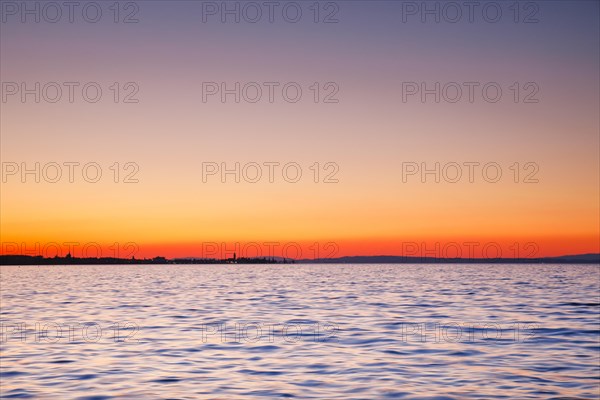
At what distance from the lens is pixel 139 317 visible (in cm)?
3341

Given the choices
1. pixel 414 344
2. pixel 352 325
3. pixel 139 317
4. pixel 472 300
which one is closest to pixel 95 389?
pixel 414 344

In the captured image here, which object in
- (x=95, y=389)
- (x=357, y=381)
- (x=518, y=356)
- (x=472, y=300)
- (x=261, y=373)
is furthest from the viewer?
(x=472, y=300)

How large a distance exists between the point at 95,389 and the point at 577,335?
19291 mm

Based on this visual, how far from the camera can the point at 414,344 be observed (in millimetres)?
23719

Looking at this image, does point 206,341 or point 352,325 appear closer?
point 206,341

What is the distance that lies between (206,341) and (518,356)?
10.9 m

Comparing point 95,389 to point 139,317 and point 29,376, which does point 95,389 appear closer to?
point 29,376

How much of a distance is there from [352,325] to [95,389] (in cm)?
1554

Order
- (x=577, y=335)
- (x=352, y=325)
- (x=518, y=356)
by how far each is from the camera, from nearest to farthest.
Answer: (x=518, y=356), (x=577, y=335), (x=352, y=325)

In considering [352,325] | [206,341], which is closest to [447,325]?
[352,325]

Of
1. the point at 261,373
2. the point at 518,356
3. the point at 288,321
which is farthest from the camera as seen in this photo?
the point at 288,321

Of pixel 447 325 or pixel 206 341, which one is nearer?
pixel 206 341

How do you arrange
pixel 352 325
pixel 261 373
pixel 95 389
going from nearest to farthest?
pixel 95 389
pixel 261 373
pixel 352 325

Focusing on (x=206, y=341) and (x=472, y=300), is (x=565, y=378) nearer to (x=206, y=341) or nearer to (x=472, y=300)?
(x=206, y=341)
